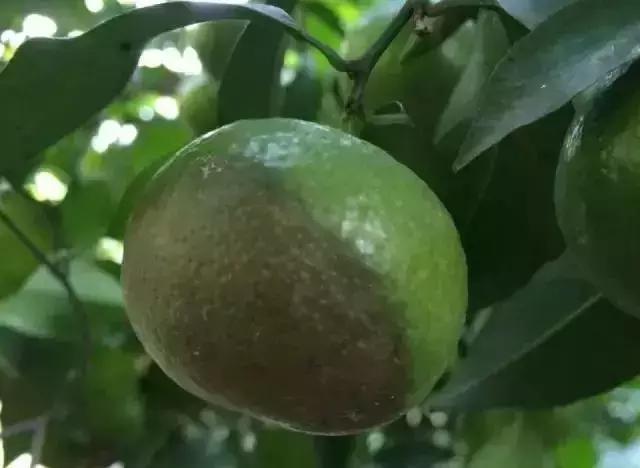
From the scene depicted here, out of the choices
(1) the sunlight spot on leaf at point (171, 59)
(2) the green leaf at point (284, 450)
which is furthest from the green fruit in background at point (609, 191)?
(1) the sunlight spot on leaf at point (171, 59)

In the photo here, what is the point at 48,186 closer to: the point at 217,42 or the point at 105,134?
the point at 105,134

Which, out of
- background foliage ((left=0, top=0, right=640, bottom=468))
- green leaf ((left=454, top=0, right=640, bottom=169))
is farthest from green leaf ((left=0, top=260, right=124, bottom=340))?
green leaf ((left=454, top=0, right=640, bottom=169))

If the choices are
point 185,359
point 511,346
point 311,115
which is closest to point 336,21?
point 311,115

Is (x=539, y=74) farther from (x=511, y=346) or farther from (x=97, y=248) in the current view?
(x=97, y=248)

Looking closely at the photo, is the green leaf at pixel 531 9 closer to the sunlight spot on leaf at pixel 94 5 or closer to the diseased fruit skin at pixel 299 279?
the diseased fruit skin at pixel 299 279

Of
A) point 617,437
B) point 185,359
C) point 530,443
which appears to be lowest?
point 617,437

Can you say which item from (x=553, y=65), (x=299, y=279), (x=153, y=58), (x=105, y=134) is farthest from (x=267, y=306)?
(x=153, y=58)

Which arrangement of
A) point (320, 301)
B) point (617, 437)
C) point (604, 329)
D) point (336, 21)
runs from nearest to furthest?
1. point (320, 301)
2. point (604, 329)
3. point (336, 21)
4. point (617, 437)
